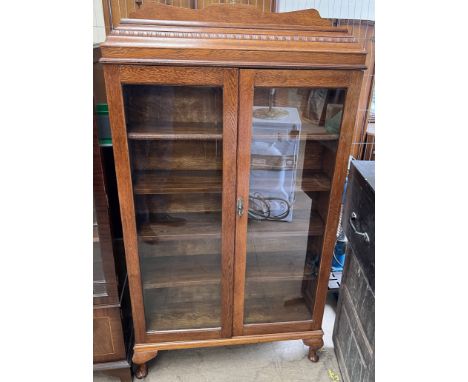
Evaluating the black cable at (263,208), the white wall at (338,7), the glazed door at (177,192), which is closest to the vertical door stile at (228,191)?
the glazed door at (177,192)

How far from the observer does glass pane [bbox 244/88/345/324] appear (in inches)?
37.4

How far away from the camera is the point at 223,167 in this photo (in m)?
A: 0.94

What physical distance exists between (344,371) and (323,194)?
0.65 m

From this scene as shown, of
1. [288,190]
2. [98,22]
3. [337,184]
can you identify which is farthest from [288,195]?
[98,22]

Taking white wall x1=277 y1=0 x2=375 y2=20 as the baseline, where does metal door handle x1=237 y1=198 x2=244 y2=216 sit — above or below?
below

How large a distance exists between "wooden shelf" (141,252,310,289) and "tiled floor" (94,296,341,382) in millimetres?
326

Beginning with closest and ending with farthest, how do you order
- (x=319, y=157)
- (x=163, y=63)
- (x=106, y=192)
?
(x=163, y=63) < (x=106, y=192) < (x=319, y=157)

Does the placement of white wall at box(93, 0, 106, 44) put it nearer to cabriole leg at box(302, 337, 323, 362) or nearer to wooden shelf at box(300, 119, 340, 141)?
wooden shelf at box(300, 119, 340, 141)

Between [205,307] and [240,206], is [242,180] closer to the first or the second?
[240,206]

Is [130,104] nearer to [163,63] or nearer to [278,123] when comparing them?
[163,63]

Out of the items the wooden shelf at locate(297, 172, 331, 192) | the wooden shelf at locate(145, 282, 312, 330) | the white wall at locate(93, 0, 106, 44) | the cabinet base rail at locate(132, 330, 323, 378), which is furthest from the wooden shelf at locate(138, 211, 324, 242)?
the white wall at locate(93, 0, 106, 44)

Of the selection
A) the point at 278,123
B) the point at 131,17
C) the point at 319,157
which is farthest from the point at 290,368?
the point at 131,17

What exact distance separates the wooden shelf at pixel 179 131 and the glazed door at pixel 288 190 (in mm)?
96

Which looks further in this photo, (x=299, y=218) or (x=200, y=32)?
(x=299, y=218)
